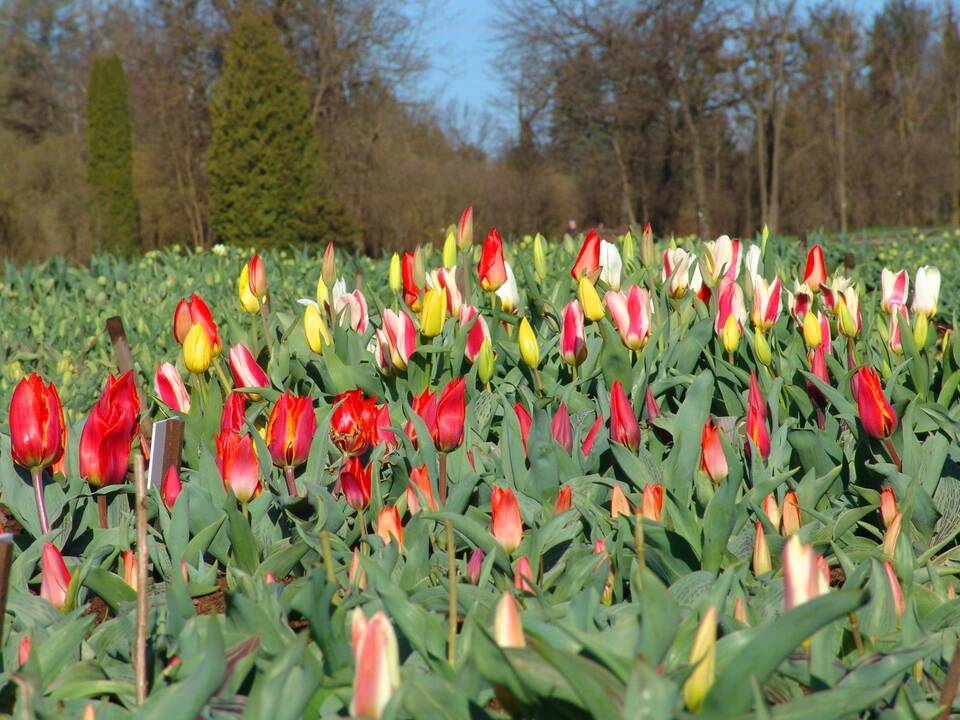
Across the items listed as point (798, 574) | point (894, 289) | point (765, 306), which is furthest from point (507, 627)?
point (894, 289)

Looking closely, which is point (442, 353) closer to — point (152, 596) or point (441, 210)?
point (152, 596)

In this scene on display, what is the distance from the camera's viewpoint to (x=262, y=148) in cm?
1797

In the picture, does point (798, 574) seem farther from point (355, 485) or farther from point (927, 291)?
point (927, 291)

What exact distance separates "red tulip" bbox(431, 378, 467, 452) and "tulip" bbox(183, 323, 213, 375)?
0.60 meters

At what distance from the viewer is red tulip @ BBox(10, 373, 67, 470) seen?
1535mm

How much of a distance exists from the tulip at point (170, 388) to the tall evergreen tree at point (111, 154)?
62.3 ft

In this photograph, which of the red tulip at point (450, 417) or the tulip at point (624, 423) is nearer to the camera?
the red tulip at point (450, 417)

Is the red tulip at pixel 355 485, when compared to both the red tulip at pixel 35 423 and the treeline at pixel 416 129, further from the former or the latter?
the treeline at pixel 416 129

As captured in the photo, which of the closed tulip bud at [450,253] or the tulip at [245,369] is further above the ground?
the closed tulip bud at [450,253]

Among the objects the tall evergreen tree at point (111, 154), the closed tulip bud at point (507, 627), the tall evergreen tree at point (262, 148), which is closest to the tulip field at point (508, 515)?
the closed tulip bud at point (507, 627)

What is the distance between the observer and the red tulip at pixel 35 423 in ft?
5.04

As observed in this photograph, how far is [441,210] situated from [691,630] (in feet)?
71.0

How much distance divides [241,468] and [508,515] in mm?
416

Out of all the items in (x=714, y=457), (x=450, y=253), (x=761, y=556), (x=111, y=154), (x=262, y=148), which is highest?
(x=111, y=154)
